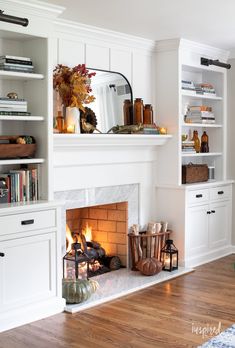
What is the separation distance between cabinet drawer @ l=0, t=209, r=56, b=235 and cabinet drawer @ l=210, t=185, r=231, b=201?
2536 mm

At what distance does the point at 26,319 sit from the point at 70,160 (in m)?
1.48

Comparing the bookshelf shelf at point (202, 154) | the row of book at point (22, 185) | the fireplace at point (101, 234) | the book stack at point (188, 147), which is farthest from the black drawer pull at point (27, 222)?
the book stack at point (188, 147)

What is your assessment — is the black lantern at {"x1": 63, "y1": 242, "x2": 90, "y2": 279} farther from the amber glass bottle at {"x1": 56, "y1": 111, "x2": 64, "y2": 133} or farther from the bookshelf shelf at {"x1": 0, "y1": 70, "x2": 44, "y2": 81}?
the bookshelf shelf at {"x1": 0, "y1": 70, "x2": 44, "y2": 81}

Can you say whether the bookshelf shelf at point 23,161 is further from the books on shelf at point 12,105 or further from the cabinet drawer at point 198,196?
the cabinet drawer at point 198,196

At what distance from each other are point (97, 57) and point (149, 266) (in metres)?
2.08

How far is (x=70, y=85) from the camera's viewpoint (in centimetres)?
459

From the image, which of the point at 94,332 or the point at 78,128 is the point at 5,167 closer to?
the point at 78,128

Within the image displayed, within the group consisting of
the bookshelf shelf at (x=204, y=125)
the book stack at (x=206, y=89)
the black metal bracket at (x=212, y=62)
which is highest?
the black metal bracket at (x=212, y=62)

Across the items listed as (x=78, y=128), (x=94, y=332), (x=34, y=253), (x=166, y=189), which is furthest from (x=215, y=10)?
(x=94, y=332)

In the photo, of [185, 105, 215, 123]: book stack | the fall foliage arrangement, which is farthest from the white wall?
the fall foliage arrangement

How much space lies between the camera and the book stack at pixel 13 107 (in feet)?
12.9

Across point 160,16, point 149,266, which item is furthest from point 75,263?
point 160,16

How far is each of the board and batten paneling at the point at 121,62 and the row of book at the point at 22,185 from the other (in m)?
1.58

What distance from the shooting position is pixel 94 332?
12.6 ft
